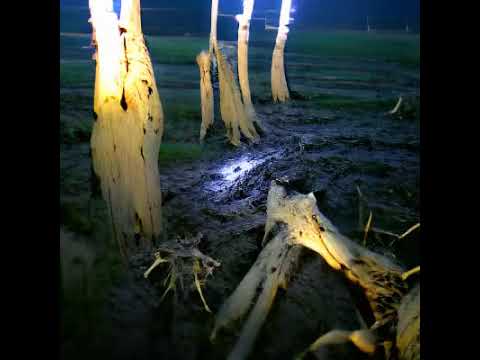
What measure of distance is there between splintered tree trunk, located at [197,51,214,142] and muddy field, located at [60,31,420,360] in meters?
0.28

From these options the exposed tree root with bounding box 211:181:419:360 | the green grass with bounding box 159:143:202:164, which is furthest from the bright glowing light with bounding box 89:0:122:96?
the green grass with bounding box 159:143:202:164

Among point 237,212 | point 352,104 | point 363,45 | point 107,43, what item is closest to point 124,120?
point 107,43

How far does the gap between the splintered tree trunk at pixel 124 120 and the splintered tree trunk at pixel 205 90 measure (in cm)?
448

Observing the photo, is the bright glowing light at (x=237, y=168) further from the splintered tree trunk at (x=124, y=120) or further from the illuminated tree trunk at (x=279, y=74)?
the illuminated tree trunk at (x=279, y=74)

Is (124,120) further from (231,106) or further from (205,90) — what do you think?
(205,90)

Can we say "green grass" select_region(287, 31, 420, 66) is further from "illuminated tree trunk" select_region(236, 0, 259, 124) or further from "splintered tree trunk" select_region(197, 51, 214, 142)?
"splintered tree trunk" select_region(197, 51, 214, 142)

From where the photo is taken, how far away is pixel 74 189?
5.53 metres

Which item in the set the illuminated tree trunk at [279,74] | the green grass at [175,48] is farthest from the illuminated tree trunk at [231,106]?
the green grass at [175,48]

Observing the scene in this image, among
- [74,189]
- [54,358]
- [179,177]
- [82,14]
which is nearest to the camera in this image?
[54,358]

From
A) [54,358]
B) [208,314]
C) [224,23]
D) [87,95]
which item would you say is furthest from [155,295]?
[224,23]

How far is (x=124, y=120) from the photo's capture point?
3.50 m
